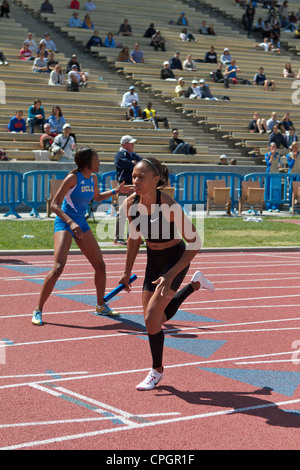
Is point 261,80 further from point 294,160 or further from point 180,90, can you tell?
point 294,160

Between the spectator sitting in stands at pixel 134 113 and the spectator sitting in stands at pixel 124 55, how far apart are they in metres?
4.95

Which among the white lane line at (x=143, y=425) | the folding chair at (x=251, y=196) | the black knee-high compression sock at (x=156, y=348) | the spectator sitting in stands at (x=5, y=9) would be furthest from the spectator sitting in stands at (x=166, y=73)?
the white lane line at (x=143, y=425)

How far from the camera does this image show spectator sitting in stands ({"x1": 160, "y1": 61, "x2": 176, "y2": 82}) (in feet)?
97.4

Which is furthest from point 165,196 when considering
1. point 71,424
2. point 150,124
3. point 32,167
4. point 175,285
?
point 150,124

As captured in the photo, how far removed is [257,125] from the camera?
93.5 feet

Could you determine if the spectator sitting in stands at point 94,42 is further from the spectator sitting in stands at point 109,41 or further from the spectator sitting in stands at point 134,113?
the spectator sitting in stands at point 134,113

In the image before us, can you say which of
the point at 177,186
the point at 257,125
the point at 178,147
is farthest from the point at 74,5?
the point at 177,186

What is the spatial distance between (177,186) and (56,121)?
439cm

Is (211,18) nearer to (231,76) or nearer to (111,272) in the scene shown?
(231,76)

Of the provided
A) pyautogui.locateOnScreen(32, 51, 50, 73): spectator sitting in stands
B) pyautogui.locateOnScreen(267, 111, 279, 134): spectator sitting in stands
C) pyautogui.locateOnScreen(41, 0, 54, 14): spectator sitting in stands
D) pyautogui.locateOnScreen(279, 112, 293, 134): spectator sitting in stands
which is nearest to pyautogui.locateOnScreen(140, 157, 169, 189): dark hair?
pyautogui.locateOnScreen(32, 51, 50, 73): spectator sitting in stands

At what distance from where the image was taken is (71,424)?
4965mm

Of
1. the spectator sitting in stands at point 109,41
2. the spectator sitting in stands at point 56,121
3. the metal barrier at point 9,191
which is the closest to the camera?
the metal barrier at point 9,191

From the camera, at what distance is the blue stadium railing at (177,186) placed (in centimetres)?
1919

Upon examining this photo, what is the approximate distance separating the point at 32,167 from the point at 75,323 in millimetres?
12917
